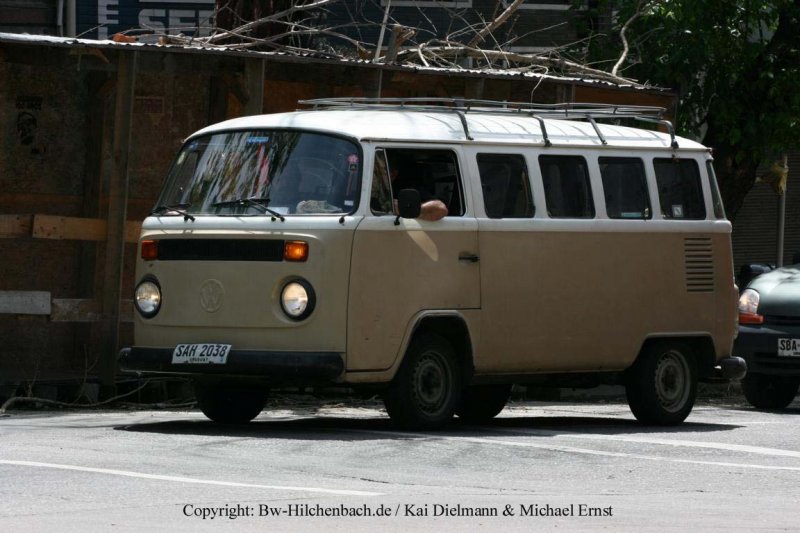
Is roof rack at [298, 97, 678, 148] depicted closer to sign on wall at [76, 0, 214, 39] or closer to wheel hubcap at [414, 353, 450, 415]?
wheel hubcap at [414, 353, 450, 415]

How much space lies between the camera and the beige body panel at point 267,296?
463 inches

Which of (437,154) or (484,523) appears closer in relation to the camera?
(484,523)

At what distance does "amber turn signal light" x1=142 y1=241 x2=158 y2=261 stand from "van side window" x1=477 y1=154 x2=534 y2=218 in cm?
233

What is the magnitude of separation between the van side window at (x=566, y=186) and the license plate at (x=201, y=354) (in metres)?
2.75

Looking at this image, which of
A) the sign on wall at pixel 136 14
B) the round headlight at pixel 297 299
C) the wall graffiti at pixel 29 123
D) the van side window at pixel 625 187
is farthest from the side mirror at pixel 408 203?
the sign on wall at pixel 136 14

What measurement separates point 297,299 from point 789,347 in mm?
6329

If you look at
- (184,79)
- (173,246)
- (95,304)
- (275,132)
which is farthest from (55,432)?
(184,79)

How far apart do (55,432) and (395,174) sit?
289cm

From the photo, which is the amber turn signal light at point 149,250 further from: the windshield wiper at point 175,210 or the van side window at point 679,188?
the van side window at point 679,188

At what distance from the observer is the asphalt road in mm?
8094

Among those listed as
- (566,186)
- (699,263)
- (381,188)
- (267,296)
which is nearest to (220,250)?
(267,296)

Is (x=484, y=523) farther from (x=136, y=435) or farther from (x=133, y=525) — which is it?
(x=136, y=435)

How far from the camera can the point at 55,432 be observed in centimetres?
1223

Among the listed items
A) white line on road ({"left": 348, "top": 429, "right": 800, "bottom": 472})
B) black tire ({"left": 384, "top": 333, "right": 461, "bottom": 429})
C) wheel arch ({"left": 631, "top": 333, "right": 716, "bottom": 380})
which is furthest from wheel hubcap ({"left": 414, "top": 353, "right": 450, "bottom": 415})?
wheel arch ({"left": 631, "top": 333, "right": 716, "bottom": 380})
